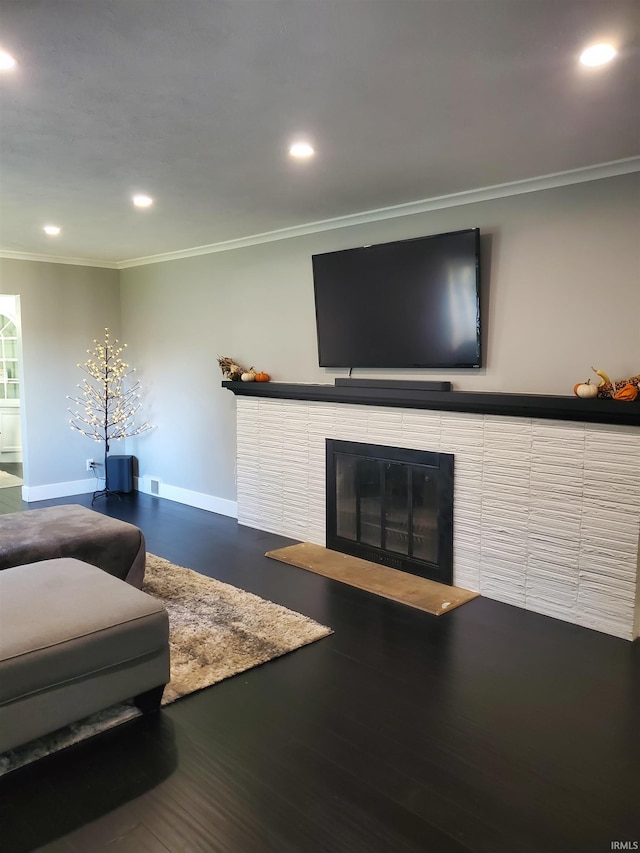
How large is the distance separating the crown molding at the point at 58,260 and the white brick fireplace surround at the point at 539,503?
3.45 metres

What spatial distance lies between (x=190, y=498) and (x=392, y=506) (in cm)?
258

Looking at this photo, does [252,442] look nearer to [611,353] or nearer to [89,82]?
[611,353]

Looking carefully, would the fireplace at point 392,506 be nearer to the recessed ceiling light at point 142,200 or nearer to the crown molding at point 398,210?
the crown molding at point 398,210

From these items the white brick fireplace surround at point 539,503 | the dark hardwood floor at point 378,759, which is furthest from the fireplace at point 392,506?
the dark hardwood floor at point 378,759

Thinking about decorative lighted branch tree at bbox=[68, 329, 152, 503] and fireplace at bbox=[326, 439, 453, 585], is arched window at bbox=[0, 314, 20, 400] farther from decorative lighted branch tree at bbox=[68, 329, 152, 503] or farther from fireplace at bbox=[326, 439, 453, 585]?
fireplace at bbox=[326, 439, 453, 585]

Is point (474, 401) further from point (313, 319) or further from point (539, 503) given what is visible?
point (313, 319)

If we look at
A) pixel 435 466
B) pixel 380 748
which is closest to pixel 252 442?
pixel 435 466

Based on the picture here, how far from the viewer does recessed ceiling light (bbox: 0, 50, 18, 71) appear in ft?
6.74

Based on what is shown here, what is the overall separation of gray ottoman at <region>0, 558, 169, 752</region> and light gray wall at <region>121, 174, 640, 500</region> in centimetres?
247

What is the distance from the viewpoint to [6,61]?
210 centimetres

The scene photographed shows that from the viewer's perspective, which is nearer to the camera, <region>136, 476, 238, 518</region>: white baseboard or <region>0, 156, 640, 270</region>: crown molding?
<region>0, 156, 640, 270</region>: crown molding

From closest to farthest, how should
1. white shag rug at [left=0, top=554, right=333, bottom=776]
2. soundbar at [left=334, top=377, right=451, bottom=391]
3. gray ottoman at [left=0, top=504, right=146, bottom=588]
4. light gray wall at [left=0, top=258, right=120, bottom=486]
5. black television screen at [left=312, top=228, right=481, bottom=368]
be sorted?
1. white shag rug at [left=0, top=554, right=333, bottom=776]
2. gray ottoman at [left=0, top=504, right=146, bottom=588]
3. black television screen at [left=312, top=228, right=481, bottom=368]
4. soundbar at [left=334, top=377, right=451, bottom=391]
5. light gray wall at [left=0, top=258, right=120, bottom=486]

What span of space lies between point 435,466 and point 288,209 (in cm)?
198

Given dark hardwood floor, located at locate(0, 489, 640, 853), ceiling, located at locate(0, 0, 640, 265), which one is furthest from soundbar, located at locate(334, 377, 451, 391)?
dark hardwood floor, located at locate(0, 489, 640, 853)
